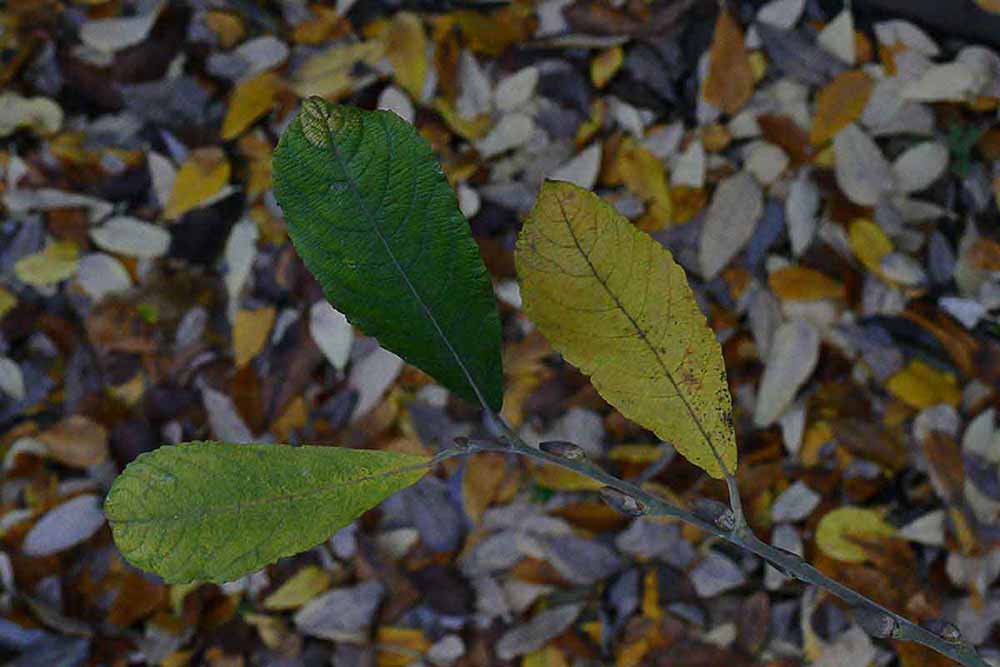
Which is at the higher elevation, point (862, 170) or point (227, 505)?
point (227, 505)

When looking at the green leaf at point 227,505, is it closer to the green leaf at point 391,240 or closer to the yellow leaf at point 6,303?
the green leaf at point 391,240

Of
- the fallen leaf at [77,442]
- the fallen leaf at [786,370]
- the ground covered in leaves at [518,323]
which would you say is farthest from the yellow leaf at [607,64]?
the fallen leaf at [77,442]

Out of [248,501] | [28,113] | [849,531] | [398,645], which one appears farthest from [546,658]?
[28,113]

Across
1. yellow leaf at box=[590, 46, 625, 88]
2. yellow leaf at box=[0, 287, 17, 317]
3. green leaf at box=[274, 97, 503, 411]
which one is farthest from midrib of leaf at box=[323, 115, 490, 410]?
yellow leaf at box=[0, 287, 17, 317]

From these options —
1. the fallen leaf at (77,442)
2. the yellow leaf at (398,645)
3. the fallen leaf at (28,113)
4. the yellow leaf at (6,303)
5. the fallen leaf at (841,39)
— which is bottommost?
the yellow leaf at (398,645)

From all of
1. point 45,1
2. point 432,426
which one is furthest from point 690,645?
→ point 45,1

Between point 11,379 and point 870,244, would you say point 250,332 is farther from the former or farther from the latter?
point 870,244
